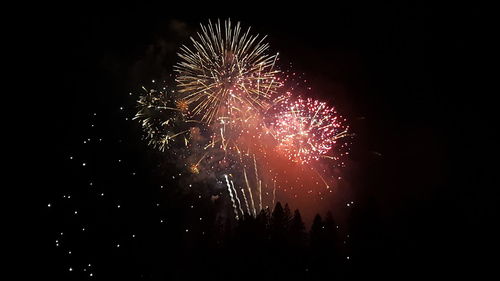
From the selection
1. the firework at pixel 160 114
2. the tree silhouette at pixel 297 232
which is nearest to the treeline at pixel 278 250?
the tree silhouette at pixel 297 232

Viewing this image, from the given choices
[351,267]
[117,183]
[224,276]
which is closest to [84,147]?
[117,183]

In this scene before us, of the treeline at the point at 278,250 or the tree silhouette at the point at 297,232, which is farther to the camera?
Result: the tree silhouette at the point at 297,232

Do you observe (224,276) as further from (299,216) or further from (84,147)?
(84,147)

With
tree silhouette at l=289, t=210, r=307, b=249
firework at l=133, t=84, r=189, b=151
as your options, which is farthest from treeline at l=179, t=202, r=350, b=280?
firework at l=133, t=84, r=189, b=151

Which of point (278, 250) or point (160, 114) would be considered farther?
point (278, 250)

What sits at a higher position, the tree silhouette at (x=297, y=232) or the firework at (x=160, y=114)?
the firework at (x=160, y=114)

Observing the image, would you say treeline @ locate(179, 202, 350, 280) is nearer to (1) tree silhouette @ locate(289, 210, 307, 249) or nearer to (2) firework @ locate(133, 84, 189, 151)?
(1) tree silhouette @ locate(289, 210, 307, 249)

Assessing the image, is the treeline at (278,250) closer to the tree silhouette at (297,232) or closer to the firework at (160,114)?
the tree silhouette at (297,232)

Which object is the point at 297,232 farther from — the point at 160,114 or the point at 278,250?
the point at 160,114

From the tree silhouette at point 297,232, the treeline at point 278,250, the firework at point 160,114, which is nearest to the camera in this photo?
the firework at point 160,114

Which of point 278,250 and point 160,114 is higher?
point 160,114

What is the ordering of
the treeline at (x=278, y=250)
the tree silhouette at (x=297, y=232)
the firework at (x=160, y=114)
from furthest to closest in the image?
the tree silhouette at (x=297, y=232), the treeline at (x=278, y=250), the firework at (x=160, y=114)

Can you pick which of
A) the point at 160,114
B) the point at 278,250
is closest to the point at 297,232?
the point at 278,250

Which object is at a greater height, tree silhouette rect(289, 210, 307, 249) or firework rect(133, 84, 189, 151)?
Answer: firework rect(133, 84, 189, 151)
